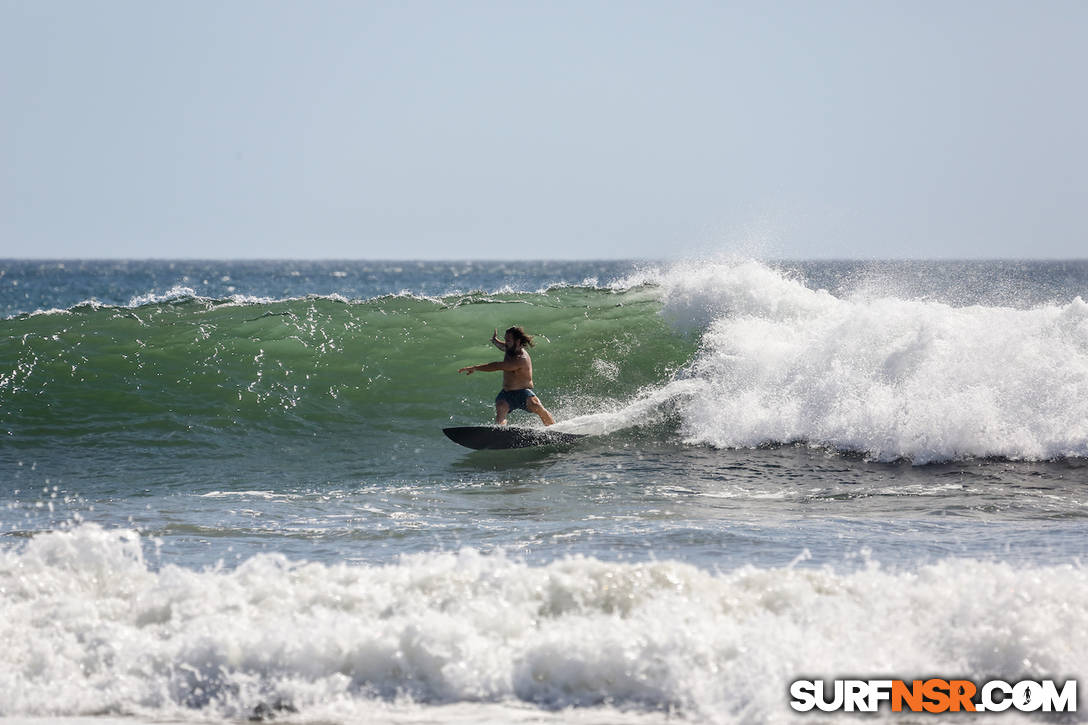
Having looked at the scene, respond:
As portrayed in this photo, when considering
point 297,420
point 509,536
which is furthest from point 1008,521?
point 297,420

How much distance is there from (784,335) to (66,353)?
10.8 metres

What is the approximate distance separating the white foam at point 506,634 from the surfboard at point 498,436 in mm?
5830

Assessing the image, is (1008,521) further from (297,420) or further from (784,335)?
(297,420)

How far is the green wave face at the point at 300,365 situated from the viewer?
1316cm

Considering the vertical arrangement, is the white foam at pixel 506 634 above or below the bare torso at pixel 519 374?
below

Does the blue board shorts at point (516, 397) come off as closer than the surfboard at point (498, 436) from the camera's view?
No

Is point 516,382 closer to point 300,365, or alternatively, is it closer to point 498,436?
point 498,436

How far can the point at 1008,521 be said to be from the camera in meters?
8.19

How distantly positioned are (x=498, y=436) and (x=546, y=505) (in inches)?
110

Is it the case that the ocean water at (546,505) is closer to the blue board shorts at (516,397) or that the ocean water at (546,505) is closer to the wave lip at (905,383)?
the wave lip at (905,383)

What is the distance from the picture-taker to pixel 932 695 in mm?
4484

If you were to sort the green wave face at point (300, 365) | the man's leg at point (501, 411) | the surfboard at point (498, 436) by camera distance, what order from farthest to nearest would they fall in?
1. the green wave face at point (300, 365)
2. the man's leg at point (501, 411)
3. the surfboard at point (498, 436)

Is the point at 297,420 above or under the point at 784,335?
under

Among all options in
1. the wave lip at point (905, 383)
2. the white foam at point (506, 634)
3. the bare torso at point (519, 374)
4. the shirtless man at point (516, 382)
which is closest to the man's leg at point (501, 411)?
the shirtless man at point (516, 382)
